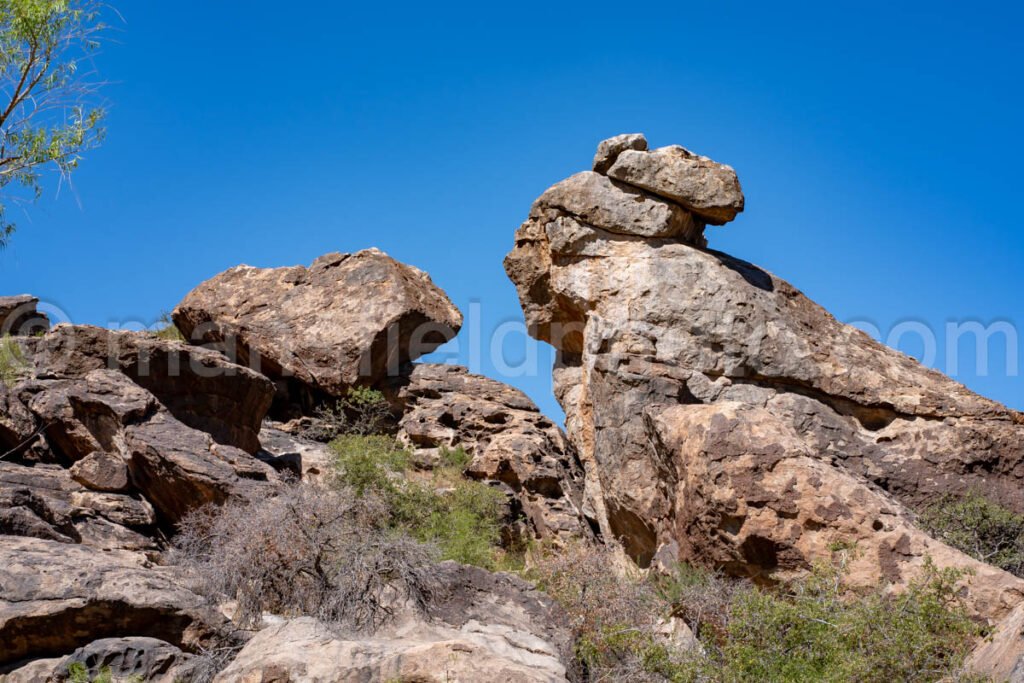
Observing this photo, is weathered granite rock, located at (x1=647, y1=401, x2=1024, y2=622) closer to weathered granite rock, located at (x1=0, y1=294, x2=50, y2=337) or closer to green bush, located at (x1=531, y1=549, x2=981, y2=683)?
green bush, located at (x1=531, y1=549, x2=981, y2=683)

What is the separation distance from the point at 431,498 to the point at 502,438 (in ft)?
9.44

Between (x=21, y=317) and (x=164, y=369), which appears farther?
(x=21, y=317)

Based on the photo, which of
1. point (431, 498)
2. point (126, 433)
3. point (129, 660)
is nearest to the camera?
point (129, 660)

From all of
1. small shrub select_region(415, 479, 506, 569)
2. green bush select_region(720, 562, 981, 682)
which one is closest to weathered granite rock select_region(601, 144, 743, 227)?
small shrub select_region(415, 479, 506, 569)

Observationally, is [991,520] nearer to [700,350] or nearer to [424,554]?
[700,350]

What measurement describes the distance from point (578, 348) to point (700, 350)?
2.40m

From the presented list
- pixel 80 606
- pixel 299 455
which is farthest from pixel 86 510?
pixel 80 606

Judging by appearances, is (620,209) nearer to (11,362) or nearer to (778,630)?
(778,630)

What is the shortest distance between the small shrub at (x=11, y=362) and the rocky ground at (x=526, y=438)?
78 millimetres

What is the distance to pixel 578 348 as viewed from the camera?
55.8 feet

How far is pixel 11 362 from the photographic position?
16.0m

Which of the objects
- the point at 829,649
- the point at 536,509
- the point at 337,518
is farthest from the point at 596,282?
the point at 829,649

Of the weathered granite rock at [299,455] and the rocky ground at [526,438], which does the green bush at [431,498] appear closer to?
the weathered granite rock at [299,455]

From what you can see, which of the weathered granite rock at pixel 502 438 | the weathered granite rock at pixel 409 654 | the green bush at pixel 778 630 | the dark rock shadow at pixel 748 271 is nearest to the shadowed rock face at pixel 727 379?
the dark rock shadow at pixel 748 271
